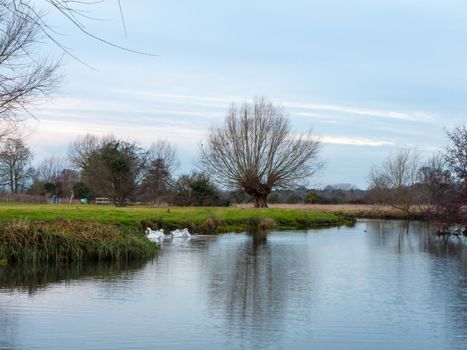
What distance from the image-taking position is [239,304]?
11680mm

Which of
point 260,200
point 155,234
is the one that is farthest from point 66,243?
point 260,200

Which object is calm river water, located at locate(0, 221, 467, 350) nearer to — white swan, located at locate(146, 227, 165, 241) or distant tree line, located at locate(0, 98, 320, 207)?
white swan, located at locate(146, 227, 165, 241)

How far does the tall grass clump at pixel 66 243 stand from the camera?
656 inches

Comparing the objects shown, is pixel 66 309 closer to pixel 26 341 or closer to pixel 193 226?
pixel 26 341

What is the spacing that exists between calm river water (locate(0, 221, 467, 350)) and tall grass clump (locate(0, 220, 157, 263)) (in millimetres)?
987

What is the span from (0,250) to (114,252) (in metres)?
3.13

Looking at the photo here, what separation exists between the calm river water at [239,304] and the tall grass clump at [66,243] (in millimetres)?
987

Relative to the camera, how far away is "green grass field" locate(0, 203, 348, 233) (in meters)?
25.5

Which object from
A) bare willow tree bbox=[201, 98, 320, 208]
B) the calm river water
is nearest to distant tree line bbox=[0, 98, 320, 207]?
bare willow tree bbox=[201, 98, 320, 208]

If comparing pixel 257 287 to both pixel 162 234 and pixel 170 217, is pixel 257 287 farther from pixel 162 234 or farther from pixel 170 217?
pixel 170 217

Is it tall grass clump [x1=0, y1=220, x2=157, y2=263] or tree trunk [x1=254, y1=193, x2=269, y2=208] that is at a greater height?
tree trunk [x1=254, y1=193, x2=269, y2=208]

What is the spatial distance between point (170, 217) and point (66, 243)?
1322 cm

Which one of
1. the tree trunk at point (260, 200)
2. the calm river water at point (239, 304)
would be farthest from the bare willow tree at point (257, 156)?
the calm river water at point (239, 304)

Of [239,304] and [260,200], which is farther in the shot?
[260,200]
